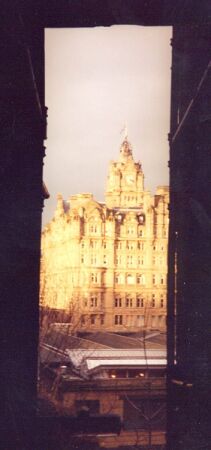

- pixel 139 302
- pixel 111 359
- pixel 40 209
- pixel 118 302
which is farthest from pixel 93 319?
pixel 40 209

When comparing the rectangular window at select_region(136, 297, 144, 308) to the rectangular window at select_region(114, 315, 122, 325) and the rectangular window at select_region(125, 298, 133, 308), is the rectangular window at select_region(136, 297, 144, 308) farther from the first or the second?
the rectangular window at select_region(114, 315, 122, 325)

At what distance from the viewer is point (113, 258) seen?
36.9 meters

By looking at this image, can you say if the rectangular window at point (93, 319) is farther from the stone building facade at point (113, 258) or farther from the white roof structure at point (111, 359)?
the white roof structure at point (111, 359)

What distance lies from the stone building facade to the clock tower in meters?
2.36

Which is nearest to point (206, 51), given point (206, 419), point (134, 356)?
point (206, 419)

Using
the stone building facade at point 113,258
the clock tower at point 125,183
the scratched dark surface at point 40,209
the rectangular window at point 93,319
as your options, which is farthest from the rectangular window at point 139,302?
the scratched dark surface at point 40,209

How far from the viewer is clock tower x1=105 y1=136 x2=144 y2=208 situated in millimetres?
41825

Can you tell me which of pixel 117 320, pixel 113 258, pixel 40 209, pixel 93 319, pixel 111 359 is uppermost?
pixel 113 258

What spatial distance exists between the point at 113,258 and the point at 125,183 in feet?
23.6

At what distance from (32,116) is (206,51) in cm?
131

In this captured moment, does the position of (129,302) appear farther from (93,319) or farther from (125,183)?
(125,183)

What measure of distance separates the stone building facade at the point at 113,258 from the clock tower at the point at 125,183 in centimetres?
236

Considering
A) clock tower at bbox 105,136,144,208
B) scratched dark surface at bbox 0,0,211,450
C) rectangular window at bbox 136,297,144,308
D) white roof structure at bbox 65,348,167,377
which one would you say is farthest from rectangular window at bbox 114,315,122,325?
scratched dark surface at bbox 0,0,211,450

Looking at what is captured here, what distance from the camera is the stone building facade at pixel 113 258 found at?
111 ft
